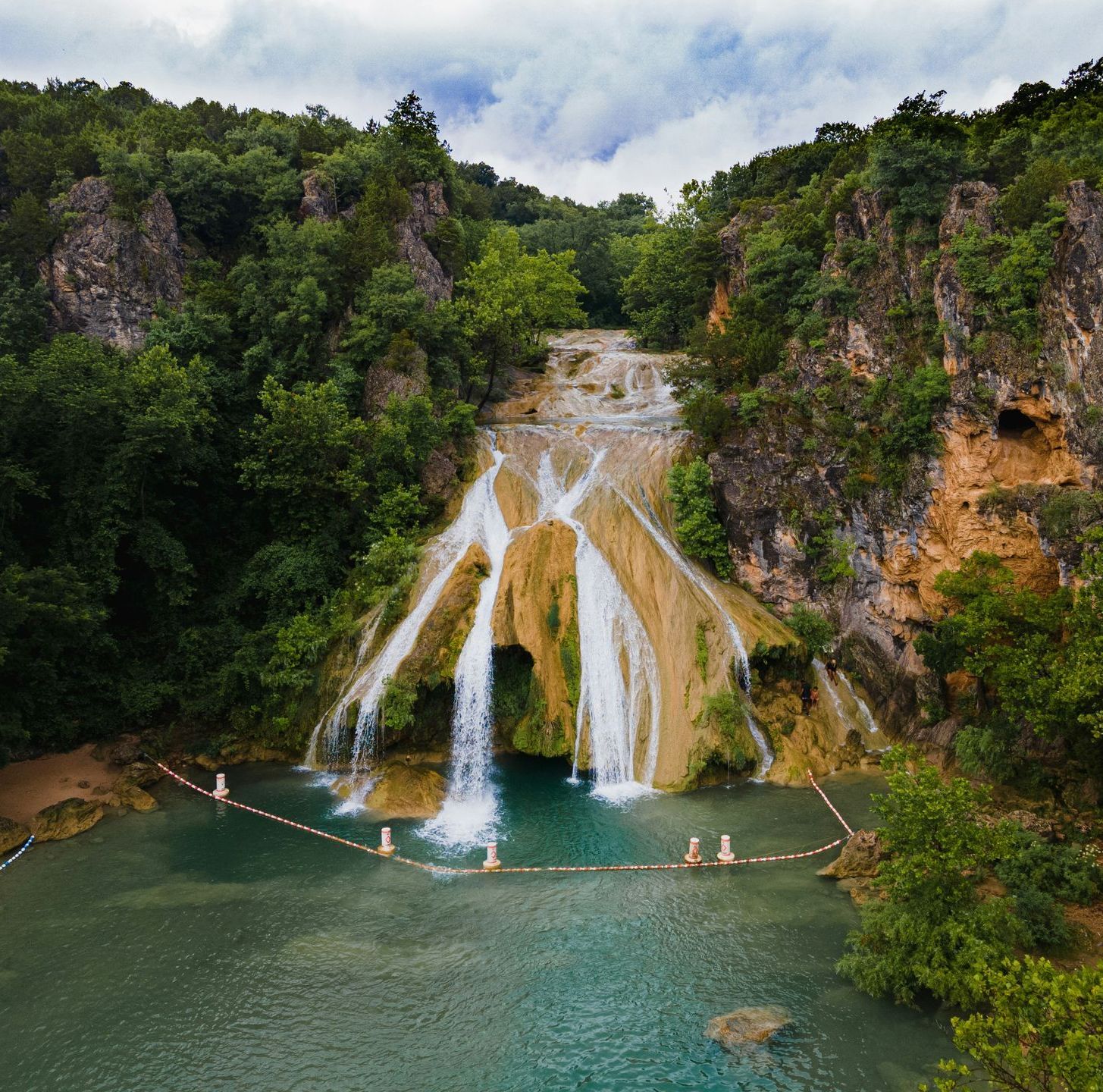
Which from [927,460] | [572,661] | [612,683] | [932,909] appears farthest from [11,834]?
[927,460]

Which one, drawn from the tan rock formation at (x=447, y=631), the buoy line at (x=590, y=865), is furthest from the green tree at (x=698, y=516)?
the buoy line at (x=590, y=865)

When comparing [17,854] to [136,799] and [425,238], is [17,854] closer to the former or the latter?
[136,799]

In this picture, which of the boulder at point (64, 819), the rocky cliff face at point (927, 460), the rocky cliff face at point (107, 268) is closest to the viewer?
the boulder at point (64, 819)

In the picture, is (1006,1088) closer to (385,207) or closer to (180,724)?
(180,724)

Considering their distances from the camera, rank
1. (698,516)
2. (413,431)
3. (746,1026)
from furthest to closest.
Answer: (413,431), (698,516), (746,1026)

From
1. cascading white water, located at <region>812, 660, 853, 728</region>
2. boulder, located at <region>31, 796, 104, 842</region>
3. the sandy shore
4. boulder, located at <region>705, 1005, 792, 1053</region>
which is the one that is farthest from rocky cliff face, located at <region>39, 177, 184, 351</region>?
boulder, located at <region>705, 1005, 792, 1053</region>

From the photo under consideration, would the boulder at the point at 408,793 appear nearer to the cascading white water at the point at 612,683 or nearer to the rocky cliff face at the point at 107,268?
the cascading white water at the point at 612,683

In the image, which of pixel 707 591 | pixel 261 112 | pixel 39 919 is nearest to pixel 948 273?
pixel 707 591
